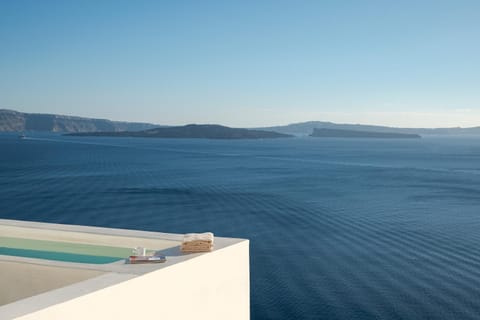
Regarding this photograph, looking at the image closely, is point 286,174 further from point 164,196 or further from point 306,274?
point 306,274

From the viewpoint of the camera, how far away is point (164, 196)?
24.9 metres

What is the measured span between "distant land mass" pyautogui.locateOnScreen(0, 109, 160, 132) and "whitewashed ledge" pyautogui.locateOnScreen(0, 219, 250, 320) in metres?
160

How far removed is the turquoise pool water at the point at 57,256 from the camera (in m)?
5.54

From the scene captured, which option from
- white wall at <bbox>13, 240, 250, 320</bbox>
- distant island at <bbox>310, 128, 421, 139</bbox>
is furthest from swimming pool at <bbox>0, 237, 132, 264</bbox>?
distant island at <bbox>310, 128, 421, 139</bbox>

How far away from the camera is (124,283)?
4086 millimetres

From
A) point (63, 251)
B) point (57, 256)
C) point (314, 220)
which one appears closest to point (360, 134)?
point (314, 220)

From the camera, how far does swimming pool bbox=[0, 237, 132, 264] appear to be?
5.59 meters

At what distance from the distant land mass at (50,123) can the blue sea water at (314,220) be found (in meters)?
127

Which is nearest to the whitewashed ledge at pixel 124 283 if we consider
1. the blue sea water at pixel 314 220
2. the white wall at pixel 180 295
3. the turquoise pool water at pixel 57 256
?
the white wall at pixel 180 295

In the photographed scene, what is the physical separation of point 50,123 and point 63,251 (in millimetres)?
165704

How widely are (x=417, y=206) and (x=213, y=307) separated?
1972 cm

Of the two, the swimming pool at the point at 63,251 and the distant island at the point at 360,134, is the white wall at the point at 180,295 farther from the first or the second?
the distant island at the point at 360,134

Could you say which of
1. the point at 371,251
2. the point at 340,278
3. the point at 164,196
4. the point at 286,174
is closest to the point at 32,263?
the point at 340,278

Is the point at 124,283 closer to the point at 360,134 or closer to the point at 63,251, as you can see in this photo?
the point at 63,251
